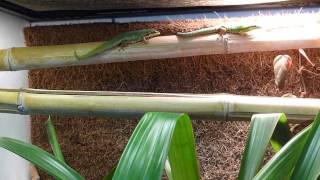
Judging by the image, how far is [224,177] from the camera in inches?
60.2

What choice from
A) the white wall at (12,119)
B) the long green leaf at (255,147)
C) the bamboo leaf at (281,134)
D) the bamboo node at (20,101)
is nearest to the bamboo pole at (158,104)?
the bamboo node at (20,101)

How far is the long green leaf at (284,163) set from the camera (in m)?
0.52

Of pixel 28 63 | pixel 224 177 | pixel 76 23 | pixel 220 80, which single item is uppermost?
pixel 76 23

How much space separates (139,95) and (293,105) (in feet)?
1.20

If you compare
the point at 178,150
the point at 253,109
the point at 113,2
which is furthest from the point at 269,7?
the point at 178,150

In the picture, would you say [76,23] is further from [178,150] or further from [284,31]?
[178,150]

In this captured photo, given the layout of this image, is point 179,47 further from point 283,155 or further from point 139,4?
point 283,155

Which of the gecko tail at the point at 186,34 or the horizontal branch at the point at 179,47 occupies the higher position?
the gecko tail at the point at 186,34

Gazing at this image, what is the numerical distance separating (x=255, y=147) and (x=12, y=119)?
123 cm

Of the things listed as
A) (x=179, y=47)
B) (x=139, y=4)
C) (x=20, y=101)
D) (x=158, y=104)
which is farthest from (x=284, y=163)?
(x=139, y=4)

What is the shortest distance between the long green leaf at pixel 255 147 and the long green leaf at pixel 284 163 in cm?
3

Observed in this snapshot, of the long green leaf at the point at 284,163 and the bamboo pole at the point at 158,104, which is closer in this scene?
the long green leaf at the point at 284,163

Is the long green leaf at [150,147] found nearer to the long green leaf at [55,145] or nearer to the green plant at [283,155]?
the green plant at [283,155]

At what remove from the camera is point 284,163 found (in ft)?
1.75
